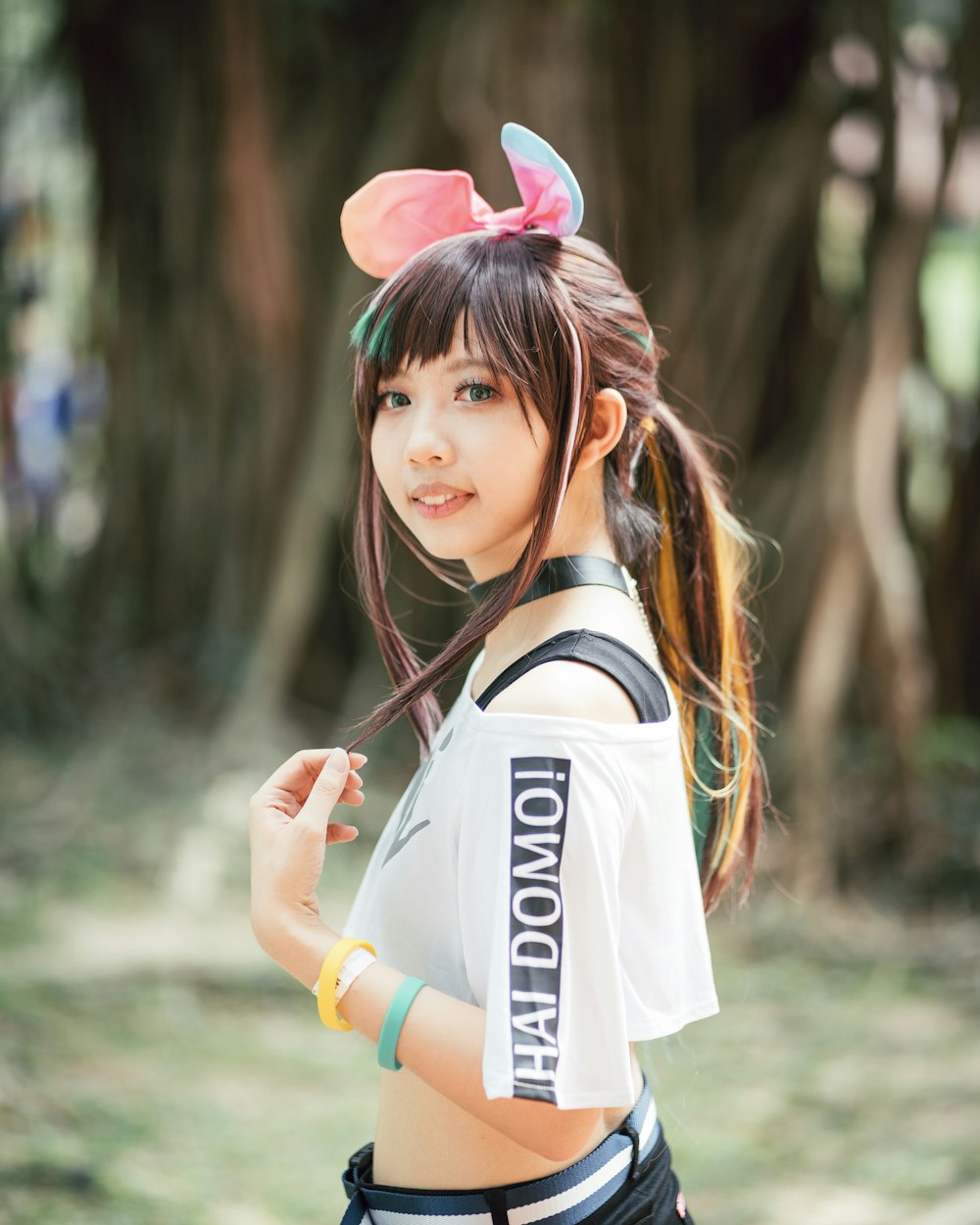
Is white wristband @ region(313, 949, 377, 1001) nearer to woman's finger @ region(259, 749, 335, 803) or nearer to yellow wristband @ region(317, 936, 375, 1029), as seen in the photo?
yellow wristband @ region(317, 936, 375, 1029)

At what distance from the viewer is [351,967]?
31.1 inches

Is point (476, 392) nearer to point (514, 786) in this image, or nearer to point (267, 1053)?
point (514, 786)

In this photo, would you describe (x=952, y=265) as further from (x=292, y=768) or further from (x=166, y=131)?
(x=292, y=768)

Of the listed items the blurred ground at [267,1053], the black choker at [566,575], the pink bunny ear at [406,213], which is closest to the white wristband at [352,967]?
the black choker at [566,575]

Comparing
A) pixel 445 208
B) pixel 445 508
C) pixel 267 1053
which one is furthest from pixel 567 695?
pixel 267 1053

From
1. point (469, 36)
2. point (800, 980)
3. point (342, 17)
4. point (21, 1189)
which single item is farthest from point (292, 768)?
point (342, 17)


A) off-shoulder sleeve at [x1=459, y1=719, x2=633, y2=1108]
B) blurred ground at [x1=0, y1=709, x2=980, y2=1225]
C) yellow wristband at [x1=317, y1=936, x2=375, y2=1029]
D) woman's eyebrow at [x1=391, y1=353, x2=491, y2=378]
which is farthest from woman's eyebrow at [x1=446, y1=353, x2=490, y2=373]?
blurred ground at [x1=0, y1=709, x2=980, y2=1225]

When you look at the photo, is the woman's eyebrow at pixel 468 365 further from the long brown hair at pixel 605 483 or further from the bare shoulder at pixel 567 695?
the bare shoulder at pixel 567 695

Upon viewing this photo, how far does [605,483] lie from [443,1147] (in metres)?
0.44

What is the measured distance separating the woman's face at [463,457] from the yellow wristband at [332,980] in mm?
241

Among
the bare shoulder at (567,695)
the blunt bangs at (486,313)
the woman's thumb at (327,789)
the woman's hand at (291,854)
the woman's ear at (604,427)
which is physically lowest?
the woman's hand at (291,854)

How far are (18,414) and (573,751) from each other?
433 cm

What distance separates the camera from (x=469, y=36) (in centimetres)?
280

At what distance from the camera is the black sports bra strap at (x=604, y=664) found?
0.81 m
